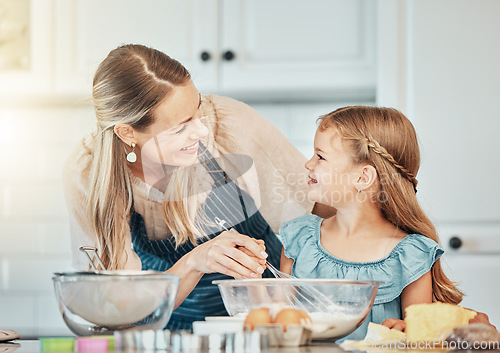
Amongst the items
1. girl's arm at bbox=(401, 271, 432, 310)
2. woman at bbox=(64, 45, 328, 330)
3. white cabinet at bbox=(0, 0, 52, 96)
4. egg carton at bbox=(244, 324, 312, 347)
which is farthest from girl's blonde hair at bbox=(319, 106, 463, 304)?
white cabinet at bbox=(0, 0, 52, 96)

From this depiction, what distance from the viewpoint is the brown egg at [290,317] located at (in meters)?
0.80

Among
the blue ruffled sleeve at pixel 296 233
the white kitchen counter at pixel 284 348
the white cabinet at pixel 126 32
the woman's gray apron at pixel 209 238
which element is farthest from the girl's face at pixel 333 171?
the white cabinet at pixel 126 32

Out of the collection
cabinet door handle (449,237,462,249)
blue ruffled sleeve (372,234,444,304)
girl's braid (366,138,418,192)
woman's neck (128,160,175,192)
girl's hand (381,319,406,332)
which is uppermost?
girl's braid (366,138,418,192)

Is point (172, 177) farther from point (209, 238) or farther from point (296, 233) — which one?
point (296, 233)

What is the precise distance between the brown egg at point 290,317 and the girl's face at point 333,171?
0.70m

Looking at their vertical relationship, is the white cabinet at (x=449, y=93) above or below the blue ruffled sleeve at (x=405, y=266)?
above

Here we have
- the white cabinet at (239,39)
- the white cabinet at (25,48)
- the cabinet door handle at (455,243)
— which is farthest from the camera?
the white cabinet at (25,48)

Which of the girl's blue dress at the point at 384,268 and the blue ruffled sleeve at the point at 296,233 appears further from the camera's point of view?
the blue ruffled sleeve at the point at 296,233

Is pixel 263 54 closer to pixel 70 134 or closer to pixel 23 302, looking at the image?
pixel 70 134

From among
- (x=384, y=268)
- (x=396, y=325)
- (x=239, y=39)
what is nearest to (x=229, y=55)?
(x=239, y=39)

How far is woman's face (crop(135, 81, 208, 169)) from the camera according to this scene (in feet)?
4.72

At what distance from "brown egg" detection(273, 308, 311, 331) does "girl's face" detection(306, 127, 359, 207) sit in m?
0.70

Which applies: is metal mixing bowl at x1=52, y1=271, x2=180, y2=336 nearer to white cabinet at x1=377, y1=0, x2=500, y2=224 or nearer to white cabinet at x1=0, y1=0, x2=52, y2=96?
white cabinet at x1=377, y1=0, x2=500, y2=224

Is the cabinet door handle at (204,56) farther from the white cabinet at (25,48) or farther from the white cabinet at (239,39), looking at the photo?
the white cabinet at (25,48)
